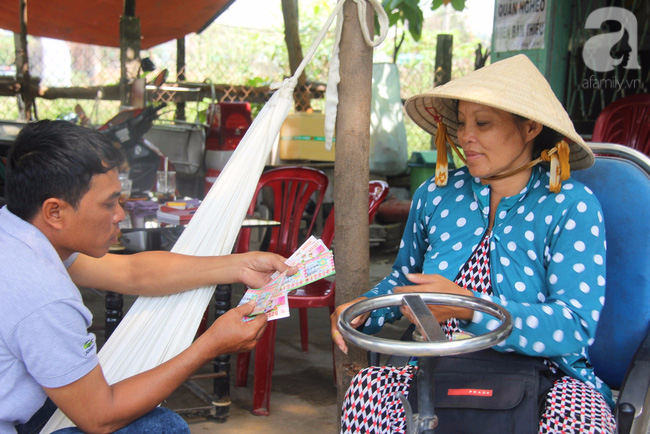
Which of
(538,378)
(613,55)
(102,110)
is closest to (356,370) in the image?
(538,378)

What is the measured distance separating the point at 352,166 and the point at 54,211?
2.80ft

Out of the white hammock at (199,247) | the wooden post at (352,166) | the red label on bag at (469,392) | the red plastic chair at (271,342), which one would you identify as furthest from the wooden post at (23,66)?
the red label on bag at (469,392)

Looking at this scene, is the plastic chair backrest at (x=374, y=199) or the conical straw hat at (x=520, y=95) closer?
the conical straw hat at (x=520, y=95)

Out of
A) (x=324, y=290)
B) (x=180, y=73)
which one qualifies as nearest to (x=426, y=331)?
(x=324, y=290)

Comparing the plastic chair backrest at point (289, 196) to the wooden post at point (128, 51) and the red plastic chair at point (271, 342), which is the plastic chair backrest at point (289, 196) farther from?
the wooden post at point (128, 51)

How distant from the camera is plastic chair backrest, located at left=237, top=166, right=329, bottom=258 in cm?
342

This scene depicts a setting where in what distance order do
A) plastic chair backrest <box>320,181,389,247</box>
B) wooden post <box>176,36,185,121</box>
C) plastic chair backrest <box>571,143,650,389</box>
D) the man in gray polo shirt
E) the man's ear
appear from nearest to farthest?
the man in gray polo shirt → the man's ear → plastic chair backrest <box>571,143,650,389</box> → plastic chair backrest <box>320,181,389,247</box> → wooden post <box>176,36,185,121</box>

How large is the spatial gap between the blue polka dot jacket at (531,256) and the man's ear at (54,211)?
0.84 m

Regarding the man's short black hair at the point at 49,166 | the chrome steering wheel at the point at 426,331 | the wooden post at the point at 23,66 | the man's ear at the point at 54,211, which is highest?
the wooden post at the point at 23,66

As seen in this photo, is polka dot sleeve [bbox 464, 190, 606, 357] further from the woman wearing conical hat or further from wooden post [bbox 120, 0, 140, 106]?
wooden post [bbox 120, 0, 140, 106]

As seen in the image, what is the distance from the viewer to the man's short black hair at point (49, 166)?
139 centimetres

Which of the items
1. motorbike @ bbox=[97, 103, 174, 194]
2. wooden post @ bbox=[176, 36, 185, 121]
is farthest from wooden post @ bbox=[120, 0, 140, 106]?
motorbike @ bbox=[97, 103, 174, 194]

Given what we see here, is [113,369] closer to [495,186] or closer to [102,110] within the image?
[495,186]

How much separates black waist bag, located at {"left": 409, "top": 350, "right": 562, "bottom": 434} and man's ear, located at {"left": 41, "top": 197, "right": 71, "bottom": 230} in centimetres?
89
